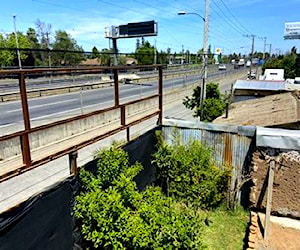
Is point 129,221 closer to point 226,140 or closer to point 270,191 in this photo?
point 270,191

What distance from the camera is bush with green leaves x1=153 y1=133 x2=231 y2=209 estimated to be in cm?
579

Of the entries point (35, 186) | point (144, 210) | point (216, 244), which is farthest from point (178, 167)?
point (35, 186)

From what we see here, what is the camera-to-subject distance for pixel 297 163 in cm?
531

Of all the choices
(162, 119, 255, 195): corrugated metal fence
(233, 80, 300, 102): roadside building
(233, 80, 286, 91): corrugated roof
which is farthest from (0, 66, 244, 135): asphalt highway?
(233, 80, 286, 91): corrugated roof

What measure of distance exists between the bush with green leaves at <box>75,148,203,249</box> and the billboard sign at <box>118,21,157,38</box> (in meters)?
40.6

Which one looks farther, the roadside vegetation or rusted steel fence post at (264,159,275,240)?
rusted steel fence post at (264,159,275,240)

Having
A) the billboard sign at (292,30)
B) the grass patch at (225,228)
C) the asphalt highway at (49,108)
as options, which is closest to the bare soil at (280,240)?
the grass patch at (225,228)

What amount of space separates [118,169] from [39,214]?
145 centimetres

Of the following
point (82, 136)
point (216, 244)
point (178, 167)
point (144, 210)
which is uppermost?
point (82, 136)

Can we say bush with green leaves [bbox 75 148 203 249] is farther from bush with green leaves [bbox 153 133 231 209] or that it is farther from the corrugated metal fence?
the corrugated metal fence

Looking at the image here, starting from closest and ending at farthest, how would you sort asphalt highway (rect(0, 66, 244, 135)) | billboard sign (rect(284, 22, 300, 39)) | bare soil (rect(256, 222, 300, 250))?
bare soil (rect(256, 222, 300, 250))
asphalt highway (rect(0, 66, 244, 135))
billboard sign (rect(284, 22, 300, 39))

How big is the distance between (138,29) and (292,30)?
3751cm

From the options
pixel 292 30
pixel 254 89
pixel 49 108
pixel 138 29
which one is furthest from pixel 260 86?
pixel 292 30

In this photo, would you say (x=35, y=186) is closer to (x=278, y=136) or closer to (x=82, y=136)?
(x=82, y=136)
